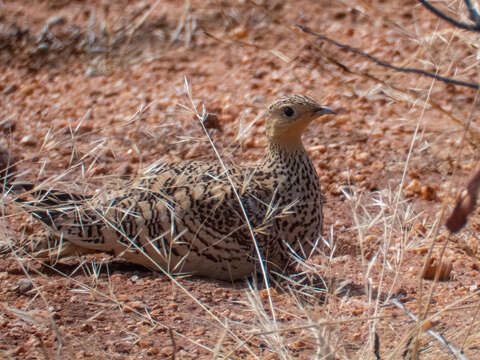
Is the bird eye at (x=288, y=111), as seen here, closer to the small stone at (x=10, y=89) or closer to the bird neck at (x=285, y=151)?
the bird neck at (x=285, y=151)

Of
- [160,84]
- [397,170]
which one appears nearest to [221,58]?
[160,84]

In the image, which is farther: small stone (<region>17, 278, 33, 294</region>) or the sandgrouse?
the sandgrouse

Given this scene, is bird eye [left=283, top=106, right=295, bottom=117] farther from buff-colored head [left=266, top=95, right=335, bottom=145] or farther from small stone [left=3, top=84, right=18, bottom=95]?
small stone [left=3, top=84, right=18, bottom=95]

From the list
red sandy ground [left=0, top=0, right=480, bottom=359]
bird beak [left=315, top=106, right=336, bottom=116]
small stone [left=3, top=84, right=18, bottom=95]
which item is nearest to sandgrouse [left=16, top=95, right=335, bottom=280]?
bird beak [left=315, top=106, right=336, bottom=116]

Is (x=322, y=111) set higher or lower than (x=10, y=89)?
higher

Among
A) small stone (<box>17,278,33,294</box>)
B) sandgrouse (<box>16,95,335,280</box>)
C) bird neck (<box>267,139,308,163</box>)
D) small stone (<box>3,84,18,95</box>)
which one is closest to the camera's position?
small stone (<box>17,278,33,294</box>)

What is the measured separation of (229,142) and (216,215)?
145cm

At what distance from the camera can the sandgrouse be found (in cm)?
299

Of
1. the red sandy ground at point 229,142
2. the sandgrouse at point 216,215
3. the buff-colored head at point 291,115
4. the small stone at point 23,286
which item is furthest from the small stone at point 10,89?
the buff-colored head at point 291,115

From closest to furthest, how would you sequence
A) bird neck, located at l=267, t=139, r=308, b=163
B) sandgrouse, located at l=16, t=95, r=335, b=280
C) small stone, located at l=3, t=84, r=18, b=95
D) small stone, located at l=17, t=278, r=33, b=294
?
small stone, located at l=17, t=278, r=33, b=294 → sandgrouse, located at l=16, t=95, r=335, b=280 → bird neck, located at l=267, t=139, r=308, b=163 → small stone, located at l=3, t=84, r=18, b=95

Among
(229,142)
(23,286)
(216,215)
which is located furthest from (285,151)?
(23,286)

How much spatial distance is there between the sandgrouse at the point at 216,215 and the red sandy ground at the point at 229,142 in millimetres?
135

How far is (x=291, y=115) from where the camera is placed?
9.99ft

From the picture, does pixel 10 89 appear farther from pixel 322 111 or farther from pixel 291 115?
pixel 322 111
